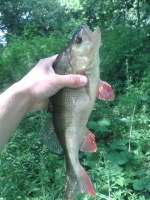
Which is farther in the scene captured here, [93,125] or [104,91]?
[93,125]

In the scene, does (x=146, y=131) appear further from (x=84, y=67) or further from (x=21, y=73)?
(x=21, y=73)

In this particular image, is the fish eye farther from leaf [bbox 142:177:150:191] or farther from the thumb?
leaf [bbox 142:177:150:191]

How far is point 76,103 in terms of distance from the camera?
6.97ft

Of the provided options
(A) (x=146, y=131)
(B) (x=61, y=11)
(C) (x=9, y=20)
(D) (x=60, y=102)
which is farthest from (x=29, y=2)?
(D) (x=60, y=102)

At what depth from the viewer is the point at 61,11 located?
26.2 metres

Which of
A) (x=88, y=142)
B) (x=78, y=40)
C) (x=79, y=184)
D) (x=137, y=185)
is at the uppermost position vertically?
(x=78, y=40)

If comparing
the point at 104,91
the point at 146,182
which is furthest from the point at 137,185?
the point at 104,91

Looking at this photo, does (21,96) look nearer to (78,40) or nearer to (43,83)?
(43,83)

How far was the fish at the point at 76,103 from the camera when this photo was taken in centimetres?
208

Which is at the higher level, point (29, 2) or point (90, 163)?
point (29, 2)

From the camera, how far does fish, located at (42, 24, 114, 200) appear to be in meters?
2.08

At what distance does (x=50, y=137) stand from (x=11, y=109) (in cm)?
29

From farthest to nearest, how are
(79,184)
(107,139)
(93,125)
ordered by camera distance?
(107,139) < (93,125) < (79,184)

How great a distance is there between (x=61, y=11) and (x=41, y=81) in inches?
968
